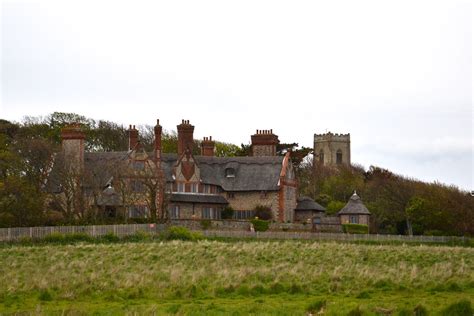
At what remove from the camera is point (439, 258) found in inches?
1618

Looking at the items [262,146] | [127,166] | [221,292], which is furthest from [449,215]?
[221,292]

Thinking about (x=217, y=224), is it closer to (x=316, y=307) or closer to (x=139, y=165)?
(x=139, y=165)

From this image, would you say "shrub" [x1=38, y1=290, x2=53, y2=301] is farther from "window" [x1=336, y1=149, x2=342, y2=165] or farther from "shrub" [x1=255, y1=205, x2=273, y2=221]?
"window" [x1=336, y1=149, x2=342, y2=165]

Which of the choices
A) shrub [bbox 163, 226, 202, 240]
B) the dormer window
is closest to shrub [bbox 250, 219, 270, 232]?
the dormer window

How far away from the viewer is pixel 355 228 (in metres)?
73.6

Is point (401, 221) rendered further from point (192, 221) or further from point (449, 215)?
point (192, 221)

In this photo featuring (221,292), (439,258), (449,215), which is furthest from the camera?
(449,215)

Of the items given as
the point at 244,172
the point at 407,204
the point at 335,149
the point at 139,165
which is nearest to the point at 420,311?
the point at 139,165

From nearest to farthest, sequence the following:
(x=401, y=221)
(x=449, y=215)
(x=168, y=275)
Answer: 1. (x=168, y=275)
2. (x=449, y=215)
3. (x=401, y=221)

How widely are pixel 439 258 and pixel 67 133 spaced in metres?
38.5

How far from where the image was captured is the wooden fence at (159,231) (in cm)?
5381

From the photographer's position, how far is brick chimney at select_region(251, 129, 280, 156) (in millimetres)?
80812

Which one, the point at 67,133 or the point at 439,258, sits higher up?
the point at 67,133

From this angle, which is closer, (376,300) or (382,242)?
(376,300)
